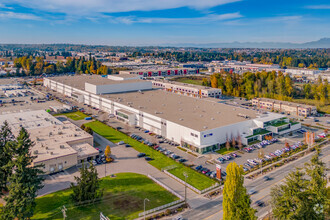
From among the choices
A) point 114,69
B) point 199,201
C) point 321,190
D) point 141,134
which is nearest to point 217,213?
point 199,201

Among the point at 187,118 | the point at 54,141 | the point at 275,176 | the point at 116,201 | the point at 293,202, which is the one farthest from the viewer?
the point at 187,118

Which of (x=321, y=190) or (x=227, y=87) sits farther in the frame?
(x=227, y=87)

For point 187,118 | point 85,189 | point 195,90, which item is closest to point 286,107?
point 195,90

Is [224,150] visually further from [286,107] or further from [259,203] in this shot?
[286,107]

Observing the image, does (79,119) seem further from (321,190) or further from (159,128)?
(321,190)

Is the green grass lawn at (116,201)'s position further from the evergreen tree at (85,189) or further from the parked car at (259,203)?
the parked car at (259,203)
